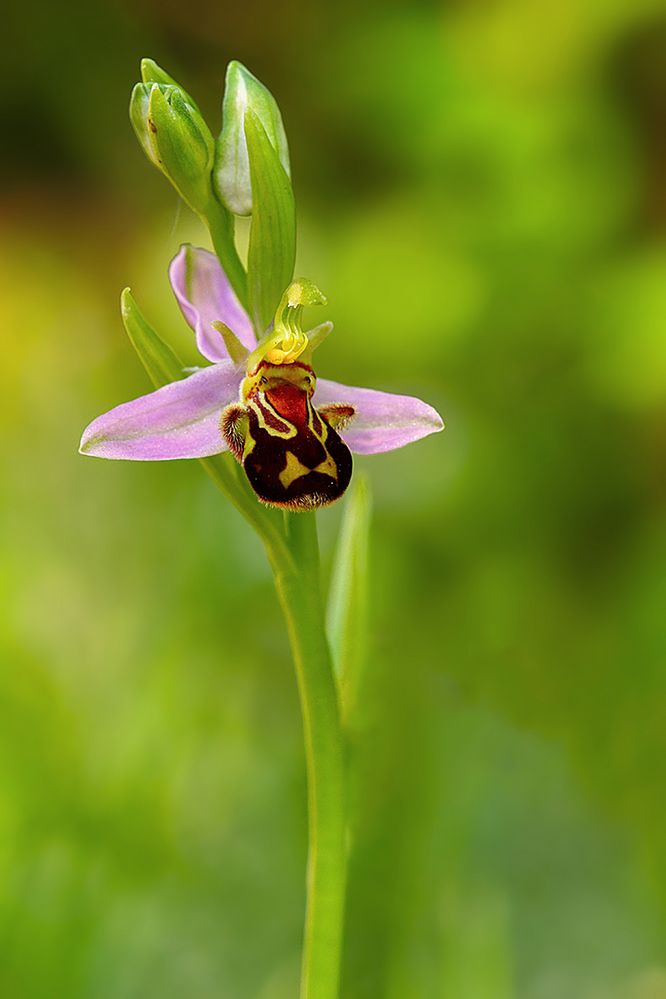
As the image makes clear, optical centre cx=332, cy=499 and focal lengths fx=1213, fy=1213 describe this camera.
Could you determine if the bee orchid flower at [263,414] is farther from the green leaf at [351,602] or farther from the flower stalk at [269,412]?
the green leaf at [351,602]

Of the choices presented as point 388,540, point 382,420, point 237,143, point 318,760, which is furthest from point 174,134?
point 388,540

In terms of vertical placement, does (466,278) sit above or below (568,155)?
below

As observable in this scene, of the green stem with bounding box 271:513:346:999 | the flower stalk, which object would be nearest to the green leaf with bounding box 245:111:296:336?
the flower stalk

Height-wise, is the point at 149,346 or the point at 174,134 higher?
the point at 174,134

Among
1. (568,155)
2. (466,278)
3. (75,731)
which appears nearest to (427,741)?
(75,731)

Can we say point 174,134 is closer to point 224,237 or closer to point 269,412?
point 224,237

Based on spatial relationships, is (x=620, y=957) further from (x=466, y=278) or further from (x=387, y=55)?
(x=387, y=55)

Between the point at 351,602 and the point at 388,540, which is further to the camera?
the point at 388,540

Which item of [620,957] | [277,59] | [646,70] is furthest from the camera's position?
[277,59]
